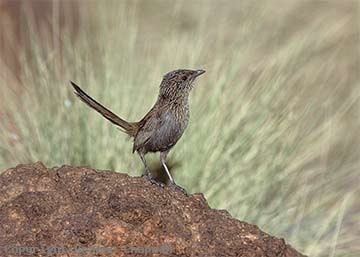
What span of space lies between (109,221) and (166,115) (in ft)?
5.02

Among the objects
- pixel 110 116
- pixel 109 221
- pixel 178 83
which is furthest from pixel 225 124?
pixel 109 221

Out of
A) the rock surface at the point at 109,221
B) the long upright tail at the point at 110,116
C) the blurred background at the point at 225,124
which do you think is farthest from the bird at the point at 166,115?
the rock surface at the point at 109,221

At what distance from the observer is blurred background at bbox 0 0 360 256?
6332 millimetres

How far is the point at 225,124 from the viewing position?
6609mm

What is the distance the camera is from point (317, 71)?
314 inches

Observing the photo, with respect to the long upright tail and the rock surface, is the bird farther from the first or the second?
the rock surface

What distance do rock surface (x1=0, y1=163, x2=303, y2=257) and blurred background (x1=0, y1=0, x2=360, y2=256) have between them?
1.52 m

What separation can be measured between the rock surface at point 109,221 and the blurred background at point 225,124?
5.00 ft

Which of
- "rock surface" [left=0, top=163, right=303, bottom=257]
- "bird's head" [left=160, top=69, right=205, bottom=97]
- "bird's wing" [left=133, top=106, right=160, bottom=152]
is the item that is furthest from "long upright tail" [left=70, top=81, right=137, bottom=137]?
"rock surface" [left=0, top=163, right=303, bottom=257]

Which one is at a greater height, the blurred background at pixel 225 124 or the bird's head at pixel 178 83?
the bird's head at pixel 178 83

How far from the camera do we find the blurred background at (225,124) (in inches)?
249

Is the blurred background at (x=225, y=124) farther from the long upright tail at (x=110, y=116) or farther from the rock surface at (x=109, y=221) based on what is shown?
the rock surface at (x=109, y=221)

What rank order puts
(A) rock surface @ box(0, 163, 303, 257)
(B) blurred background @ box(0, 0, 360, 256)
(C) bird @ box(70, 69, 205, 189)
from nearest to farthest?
(A) rock surface @ box(0, 163, 303, 257)
(C) bird @ box(70, 69, 205, 189)
(B) blurred background @ box(0, 0, 360, 256)

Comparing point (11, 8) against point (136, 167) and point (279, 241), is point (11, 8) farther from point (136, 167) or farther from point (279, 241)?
point (279, 241)
